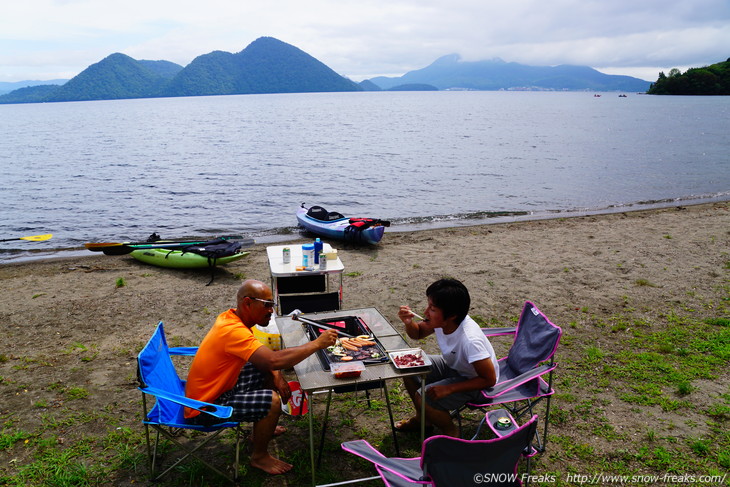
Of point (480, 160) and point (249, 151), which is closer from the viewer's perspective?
point (480, 160)

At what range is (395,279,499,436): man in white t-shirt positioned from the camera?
4.24 m

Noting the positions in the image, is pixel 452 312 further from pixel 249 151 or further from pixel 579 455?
pixel 249 151

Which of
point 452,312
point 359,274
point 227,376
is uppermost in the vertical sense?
point 452,312

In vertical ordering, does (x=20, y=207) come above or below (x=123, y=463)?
below

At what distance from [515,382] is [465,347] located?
2.45 ft

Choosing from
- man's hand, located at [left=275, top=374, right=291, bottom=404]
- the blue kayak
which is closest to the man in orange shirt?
man's hand, located at [left=275, top=374, right=291, bottom=404]

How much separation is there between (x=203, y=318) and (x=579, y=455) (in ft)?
18.4

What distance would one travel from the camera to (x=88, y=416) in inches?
205

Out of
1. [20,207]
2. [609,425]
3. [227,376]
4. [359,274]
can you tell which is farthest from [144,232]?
[609,425]

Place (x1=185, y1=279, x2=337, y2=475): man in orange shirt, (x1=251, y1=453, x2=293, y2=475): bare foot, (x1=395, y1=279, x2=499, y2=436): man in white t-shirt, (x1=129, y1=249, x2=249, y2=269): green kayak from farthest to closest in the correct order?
(x1=129, y1=249, x2=249, y2=269): green kayak, (x1=251, y1=453, x2=293, y2=475): bare foot, (x1=395, y1=279, x2=499, y2=436): man in white t-shirt, (x1=185, y1=279, x2=337, y2=475): man in orange shirt

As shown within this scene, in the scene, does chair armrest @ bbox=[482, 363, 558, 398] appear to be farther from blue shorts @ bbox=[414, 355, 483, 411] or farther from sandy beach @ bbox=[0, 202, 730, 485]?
sandy beach @ bbox=[0, 202, 730, 485]

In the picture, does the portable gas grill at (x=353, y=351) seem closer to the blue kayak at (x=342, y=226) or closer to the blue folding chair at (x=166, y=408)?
the blue folding chair at (x=166, y=408)

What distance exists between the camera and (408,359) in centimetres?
427

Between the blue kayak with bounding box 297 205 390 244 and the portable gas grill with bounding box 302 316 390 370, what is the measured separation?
8.36 metres
